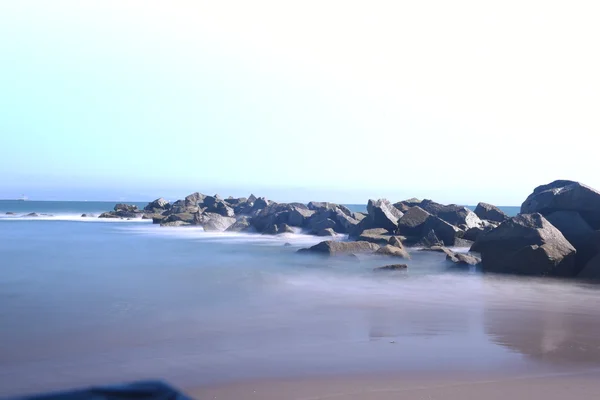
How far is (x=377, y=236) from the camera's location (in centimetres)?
2219

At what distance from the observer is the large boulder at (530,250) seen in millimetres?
13938

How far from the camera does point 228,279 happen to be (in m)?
13.7

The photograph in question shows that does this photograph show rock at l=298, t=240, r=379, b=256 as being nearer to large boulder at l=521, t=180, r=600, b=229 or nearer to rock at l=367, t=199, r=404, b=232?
rock at l=367, t=199, r=404, b=232

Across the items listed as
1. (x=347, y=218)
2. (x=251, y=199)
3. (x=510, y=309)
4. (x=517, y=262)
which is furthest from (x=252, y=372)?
(x=251, y=199)

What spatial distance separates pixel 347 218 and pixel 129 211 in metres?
35.8

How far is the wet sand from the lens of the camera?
504cm

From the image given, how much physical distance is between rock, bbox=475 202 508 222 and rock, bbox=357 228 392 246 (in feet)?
26.8

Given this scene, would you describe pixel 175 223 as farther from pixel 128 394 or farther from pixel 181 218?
pixel 128 394

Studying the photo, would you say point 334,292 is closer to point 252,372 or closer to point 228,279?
point 228,279

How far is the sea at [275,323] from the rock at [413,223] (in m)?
7.22

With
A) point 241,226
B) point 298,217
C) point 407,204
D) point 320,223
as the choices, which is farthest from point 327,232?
point 241,226

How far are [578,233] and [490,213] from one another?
14033 millimetres

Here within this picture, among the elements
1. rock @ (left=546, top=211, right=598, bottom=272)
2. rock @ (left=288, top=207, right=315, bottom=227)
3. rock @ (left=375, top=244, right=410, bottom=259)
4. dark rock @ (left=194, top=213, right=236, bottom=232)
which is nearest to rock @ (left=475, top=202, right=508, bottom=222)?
rock @ (left=288, top=207, right=315, bottom=227)

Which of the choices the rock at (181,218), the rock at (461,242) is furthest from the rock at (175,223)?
the rock at (461,242)
